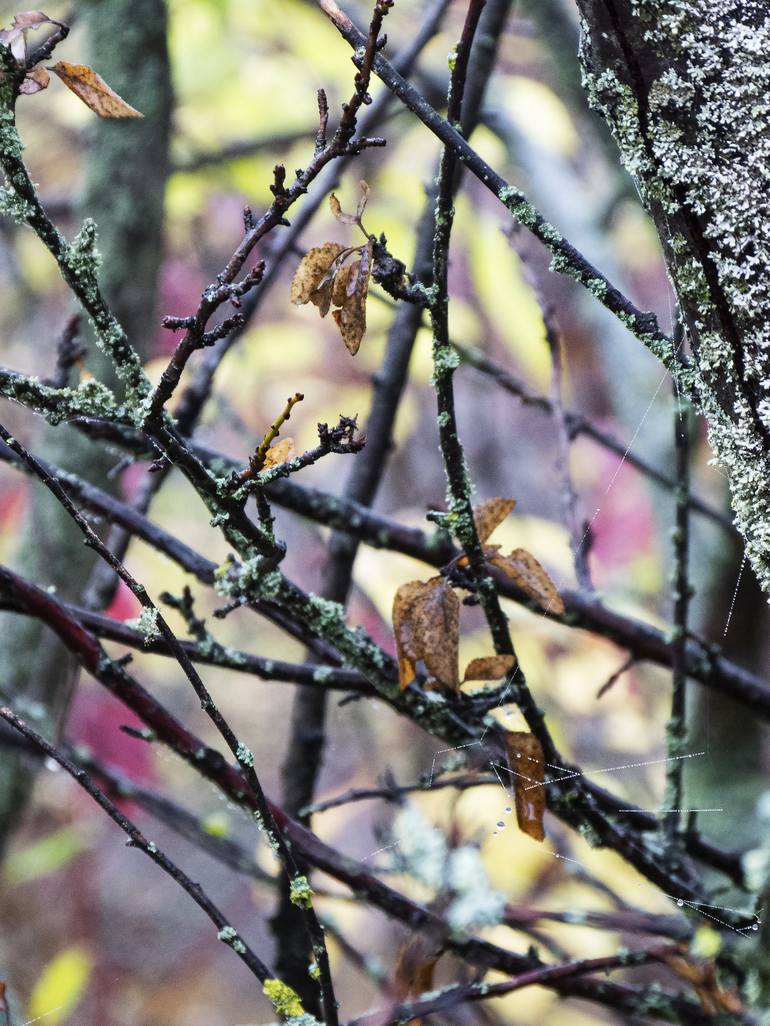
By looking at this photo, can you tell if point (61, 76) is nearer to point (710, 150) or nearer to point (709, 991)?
point (710, 150)

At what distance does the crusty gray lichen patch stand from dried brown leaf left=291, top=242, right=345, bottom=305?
16cm

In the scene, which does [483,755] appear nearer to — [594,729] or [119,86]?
[119,86]

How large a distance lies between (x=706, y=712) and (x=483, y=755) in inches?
28.5

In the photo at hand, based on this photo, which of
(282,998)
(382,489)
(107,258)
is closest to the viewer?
(282,998)

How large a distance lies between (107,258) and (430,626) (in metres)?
1.04

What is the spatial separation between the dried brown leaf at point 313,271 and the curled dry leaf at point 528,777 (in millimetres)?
306

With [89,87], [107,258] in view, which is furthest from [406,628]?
[107,258]

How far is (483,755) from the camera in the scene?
0.66 meters

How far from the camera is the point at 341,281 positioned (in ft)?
1.59

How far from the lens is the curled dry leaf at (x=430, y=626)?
22.1 inches

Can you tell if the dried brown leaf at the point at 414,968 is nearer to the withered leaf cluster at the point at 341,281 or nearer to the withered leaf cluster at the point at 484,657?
the withered leaf cluster at the point at 484,657

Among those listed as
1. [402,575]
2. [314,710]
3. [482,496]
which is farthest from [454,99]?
[482,496]

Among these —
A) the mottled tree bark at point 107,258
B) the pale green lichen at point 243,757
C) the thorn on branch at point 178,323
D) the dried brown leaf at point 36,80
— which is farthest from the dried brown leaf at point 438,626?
the mottled tree bark at point 107,258

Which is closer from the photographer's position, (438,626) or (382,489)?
(438,626)
